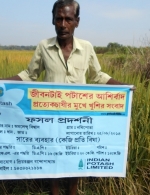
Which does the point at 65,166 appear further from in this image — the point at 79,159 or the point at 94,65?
the point at 94,65

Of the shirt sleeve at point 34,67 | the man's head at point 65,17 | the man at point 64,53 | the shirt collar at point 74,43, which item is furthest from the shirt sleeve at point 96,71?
the shirt sleeve at point 34,67

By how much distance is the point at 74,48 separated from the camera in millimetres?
1805

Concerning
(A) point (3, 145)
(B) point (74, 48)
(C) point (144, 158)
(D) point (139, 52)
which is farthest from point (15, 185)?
(D) point (139, 52)

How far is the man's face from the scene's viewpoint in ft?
5.57

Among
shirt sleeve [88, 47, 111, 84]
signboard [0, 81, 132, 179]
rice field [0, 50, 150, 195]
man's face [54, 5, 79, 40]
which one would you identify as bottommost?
rice field [0, 50, 150, 195]

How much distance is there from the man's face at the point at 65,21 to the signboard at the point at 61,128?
0.36 m

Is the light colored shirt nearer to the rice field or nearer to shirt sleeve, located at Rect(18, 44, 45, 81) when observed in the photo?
shirt sleeve, located at Rect(18, 44, 45, 81)

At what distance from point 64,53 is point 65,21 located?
0.74ft

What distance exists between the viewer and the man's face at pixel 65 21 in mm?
1699

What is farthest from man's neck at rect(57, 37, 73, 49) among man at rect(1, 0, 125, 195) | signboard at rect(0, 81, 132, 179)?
signboard at rect(0, 81, 132, 179)

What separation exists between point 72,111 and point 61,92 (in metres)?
0.16

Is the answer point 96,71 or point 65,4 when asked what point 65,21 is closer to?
point 65,4

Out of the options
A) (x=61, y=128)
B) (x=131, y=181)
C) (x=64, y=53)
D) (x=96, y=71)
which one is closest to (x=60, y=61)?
(x=64, y=53)

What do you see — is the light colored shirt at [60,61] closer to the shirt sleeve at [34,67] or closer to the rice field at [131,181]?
the shirt sleeve at [34,67]
